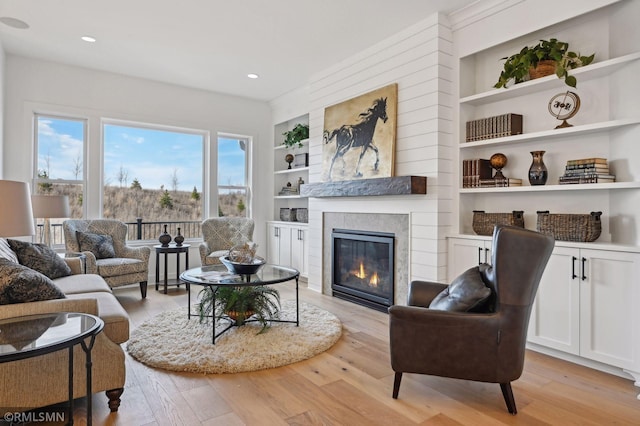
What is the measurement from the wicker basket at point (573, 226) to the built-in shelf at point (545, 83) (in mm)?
1035

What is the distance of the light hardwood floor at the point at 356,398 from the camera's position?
2.02 m

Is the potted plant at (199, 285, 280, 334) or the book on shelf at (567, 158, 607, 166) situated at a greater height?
the book on shelf at (567, 158, 607, 166)

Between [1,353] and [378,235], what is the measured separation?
334 cm

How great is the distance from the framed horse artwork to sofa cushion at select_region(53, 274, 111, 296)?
2710 millimetres

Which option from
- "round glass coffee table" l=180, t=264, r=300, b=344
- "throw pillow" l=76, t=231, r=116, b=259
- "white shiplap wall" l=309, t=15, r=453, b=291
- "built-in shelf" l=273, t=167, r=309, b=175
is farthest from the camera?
"built-in shelf" l=273, t=167, r=309, b=175

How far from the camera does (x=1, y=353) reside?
1.38 m

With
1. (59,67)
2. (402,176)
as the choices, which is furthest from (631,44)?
(59,67)

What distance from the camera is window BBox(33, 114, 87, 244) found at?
4859 mm

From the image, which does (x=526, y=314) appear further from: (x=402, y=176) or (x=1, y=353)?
(x=1, y=353)

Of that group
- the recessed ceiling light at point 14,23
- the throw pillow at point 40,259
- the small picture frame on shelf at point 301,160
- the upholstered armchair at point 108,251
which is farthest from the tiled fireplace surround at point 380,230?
the recessed ceiling light at point 14,23

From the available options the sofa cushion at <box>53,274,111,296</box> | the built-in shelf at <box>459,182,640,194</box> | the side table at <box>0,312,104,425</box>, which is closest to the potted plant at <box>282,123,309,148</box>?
the built-in shelf at <box>459,182,640,194</box>

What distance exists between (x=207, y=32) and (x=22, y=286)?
9.92 feet

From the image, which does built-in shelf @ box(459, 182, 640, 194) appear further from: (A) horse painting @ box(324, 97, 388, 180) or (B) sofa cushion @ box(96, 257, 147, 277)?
(B) sofa cushion @ box(96, 257, 147, 277)

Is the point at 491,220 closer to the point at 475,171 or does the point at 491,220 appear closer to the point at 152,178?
the point at 475,171
